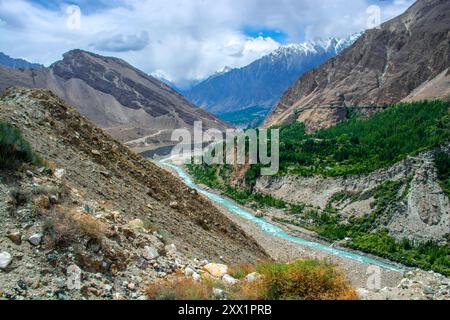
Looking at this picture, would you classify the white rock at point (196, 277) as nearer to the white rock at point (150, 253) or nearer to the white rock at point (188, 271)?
the white rock at point (188, 271)

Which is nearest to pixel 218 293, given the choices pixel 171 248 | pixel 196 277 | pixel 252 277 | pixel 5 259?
pixel 252 277

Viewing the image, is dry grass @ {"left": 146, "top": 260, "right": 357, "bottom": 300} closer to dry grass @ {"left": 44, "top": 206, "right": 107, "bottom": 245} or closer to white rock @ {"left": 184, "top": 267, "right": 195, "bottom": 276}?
white rock @ {"left": 184, "top": 267, "right": 195, "bottom": 276}

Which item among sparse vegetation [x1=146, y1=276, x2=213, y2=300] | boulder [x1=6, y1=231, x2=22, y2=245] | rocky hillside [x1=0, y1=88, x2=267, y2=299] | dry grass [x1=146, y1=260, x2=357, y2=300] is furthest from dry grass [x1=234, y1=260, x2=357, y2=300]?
boulder [x1=6, y1=231, x2=22, y2=245]

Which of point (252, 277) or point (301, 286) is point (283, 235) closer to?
point (252, 277)

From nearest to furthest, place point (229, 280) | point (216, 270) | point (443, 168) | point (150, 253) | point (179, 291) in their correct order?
point (179, 291), point (229, 280), point (150, 253), point (216, 270), point (443, 168)
